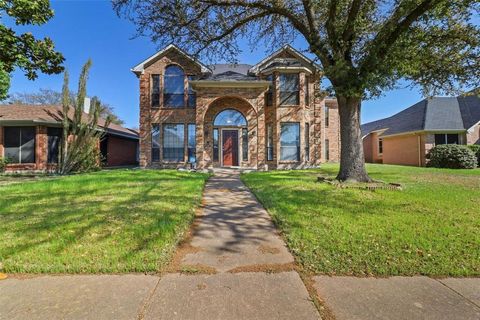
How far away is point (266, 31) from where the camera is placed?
11.4 metres

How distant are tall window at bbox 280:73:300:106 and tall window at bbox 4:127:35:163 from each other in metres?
15.6

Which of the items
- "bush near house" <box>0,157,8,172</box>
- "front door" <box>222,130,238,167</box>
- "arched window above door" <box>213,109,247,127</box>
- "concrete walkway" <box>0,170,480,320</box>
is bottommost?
"concrete walkway" <box>0,170,480,320</box>

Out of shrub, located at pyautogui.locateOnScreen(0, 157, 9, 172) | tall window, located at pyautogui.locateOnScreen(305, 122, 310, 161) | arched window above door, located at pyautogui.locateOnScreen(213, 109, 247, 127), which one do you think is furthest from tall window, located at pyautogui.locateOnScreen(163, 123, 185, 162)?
shrub, located at pyautogui.locateOnScreen(0, 157, 9, 172)

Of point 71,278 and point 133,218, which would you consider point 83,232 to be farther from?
point 71,278

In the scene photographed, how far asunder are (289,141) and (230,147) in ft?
12.2

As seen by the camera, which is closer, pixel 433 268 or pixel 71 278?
pixel 71 278

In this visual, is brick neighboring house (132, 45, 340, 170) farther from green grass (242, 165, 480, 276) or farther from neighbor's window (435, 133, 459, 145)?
neighbor's window (435, 133, 459, 145)

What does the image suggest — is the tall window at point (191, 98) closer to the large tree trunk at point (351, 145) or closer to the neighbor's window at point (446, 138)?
the large tree trunk at point (351, 145)

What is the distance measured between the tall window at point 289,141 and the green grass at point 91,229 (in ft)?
31.1

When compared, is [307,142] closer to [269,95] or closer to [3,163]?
[269,95]

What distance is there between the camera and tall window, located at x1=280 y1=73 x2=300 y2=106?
15680mm

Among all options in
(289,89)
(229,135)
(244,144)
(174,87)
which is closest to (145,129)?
→ (174,87)

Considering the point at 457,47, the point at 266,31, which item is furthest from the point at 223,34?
the point at 457,47

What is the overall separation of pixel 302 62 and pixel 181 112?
28.3 ft
